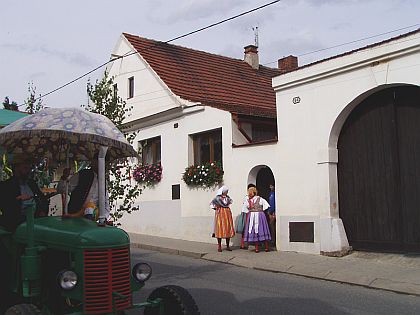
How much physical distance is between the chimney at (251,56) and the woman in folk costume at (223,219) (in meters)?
12.4

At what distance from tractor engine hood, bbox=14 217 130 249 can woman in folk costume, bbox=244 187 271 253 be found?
7.44 meters

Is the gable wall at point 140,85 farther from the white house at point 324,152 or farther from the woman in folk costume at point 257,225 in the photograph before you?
the woman in folk costume at point 257,225

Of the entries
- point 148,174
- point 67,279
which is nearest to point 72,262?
point 67,279

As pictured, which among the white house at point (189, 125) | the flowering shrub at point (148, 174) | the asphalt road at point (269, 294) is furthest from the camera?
the flowering shrub at point (148, 174)

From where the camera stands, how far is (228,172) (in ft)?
45.1

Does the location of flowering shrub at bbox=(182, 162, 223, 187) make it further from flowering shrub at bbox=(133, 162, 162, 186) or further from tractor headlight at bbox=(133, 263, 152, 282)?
tractor headlight at bbox=(133, 263, 152, 282)

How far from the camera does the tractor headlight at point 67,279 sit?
421 centimetres

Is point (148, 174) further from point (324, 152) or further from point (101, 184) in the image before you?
point (101, 184)

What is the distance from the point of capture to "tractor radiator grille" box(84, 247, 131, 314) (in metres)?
4.31

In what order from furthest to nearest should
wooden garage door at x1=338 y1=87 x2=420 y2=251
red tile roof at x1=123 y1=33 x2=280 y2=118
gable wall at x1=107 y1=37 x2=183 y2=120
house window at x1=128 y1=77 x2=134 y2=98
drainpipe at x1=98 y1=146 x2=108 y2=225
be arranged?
house window at x1=128 y1=77 x2=134 y2=98 < red tile roof at x1=123 y1=33 x2=280 y2=118 < gable wall at x1=107 y1=37 x2=183 y2=120 < wooden garage door at x1=338 y1=87 x2=420 y2=251 < drainpipe at x1=98 y1=146 x2=108 y2=225

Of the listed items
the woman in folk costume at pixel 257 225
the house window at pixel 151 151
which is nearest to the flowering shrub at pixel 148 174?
the house window at pixel 151 151

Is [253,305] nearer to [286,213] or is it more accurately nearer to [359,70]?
[286,213]

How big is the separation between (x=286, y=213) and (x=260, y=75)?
12088mm

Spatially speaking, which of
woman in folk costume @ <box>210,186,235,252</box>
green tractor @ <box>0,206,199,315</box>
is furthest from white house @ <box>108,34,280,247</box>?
green tractor @ <box>0,206,199,315</box>
